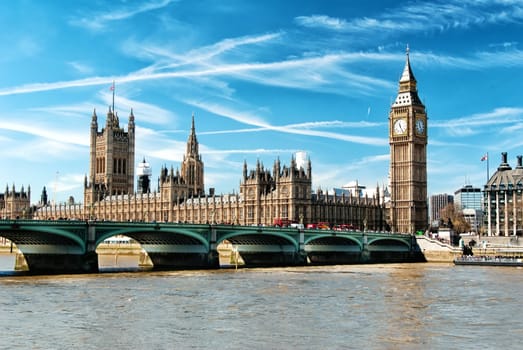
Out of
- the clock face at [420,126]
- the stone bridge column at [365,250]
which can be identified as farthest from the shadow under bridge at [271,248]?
the clock face at [420,126]

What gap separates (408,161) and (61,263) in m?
82.0

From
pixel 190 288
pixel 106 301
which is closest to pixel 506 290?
pixel 190 288

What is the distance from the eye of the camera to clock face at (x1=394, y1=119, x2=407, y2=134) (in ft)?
461

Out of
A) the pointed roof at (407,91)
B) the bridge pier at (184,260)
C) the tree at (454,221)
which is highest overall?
the pointed roof at (407,91)

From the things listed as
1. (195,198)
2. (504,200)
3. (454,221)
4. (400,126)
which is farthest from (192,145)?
(504,200)

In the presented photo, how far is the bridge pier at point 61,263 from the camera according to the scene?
70312mm

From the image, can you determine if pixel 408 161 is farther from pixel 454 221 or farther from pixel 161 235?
pixel 161 235

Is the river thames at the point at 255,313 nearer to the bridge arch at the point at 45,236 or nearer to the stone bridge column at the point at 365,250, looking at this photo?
the bridge arch at the point at 45,236

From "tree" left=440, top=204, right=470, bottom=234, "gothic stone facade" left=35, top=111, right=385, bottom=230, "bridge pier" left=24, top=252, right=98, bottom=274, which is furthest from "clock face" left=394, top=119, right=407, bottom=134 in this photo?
"bridge pier" left=24, top=252, right=98, bottom=274

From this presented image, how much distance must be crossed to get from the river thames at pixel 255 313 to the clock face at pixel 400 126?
75147mm

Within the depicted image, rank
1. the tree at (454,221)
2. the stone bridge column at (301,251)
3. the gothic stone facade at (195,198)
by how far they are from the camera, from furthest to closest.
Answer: the tree at (454,221)
the gothic stone facade at (195,198)
the stone bridge column at (301,251)

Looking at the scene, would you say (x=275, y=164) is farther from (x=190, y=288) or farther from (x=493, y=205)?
(x=190, y=288)

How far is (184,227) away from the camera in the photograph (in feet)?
261

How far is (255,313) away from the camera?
4328cm
